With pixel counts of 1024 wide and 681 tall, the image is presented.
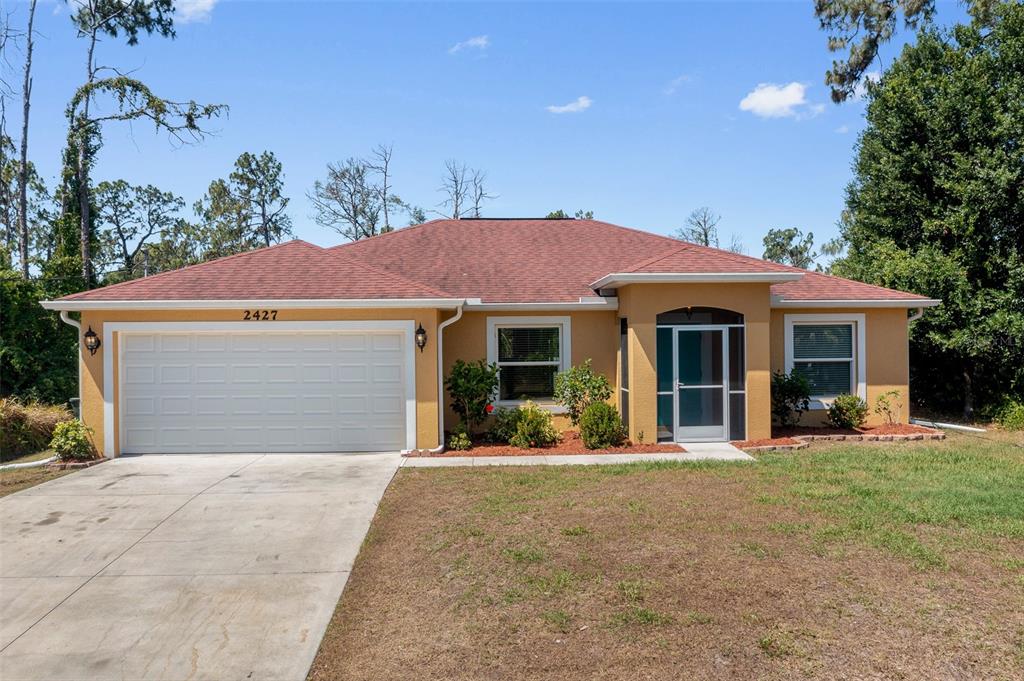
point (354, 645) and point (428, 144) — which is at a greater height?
point (428, 144)

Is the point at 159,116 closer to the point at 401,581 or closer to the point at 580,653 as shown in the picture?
the point at 401,581

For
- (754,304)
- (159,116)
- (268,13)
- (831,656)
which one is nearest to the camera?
(831,656)

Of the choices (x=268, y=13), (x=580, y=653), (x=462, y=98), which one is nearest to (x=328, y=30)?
(x=268, y=13)

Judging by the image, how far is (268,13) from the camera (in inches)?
490

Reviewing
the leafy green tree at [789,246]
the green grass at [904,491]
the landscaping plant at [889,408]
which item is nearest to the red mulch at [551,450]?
the green grass at [904,491]

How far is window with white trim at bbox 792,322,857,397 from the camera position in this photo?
13281 mm

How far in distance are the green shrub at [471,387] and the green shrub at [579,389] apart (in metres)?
1.31

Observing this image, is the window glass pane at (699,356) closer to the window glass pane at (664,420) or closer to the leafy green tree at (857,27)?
the window glass pane at (664,420)

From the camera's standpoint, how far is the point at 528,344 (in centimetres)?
1292

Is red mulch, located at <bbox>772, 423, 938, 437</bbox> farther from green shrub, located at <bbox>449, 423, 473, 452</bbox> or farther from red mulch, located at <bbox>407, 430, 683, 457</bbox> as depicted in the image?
green shrub, located at <bbox>449, 423, 473, 452</bbox>

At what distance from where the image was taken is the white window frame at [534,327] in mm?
12766

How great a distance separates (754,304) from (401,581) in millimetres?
8398

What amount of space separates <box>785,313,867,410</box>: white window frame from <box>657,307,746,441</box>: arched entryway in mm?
2205

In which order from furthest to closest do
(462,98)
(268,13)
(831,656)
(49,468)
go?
(462,98) < (268,13) < (49,468) < (831,656)
